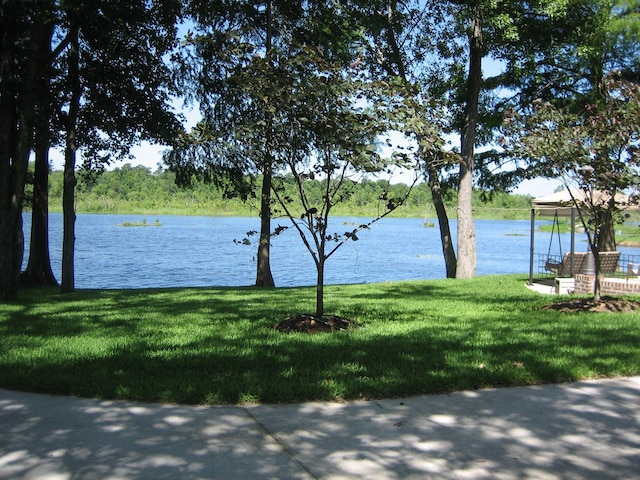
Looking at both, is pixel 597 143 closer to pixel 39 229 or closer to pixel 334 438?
pixel 334 438

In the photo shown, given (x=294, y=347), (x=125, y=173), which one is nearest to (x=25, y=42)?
(x=294, y=347)

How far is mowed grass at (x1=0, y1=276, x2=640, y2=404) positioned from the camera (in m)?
4.95

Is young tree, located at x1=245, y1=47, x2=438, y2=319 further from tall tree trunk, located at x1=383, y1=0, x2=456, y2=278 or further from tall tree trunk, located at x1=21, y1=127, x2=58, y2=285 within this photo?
tall tree trunk, located at x1=21, y1=127, x2=58, y2=285

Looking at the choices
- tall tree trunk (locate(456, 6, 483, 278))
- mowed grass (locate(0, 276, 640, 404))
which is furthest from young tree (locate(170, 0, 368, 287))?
mowed grass (locate(0, 276, 640, 404))

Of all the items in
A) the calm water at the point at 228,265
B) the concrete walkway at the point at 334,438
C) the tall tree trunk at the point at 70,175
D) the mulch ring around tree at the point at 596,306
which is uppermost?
the tall tree trunk at the point at 70,175

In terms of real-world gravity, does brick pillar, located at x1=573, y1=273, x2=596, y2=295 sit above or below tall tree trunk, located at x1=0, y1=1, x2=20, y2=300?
below

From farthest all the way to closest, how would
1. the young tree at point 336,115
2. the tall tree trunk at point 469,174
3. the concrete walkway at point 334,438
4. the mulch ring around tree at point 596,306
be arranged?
the tall tree trunk at point 469,174, the mulch ring around tree at point 596,306, the young tree at point 336,115, the concrete walkway at point 334,438

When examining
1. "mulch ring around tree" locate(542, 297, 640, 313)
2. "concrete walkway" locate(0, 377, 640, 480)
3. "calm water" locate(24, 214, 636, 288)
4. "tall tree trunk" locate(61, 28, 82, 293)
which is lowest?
"calm water" locate(24, 214, 636, 288)

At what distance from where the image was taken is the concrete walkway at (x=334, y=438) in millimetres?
3406

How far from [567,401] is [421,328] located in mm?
Answer: 3119

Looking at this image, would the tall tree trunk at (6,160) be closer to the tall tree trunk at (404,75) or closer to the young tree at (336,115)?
the young tree at (336,115)

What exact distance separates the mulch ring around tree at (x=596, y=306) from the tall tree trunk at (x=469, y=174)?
7212 millimetres

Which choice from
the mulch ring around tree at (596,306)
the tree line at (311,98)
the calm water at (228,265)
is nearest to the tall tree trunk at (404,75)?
the tree line at (311,98)

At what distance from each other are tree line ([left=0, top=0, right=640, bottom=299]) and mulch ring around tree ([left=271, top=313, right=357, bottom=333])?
2.66 ft
